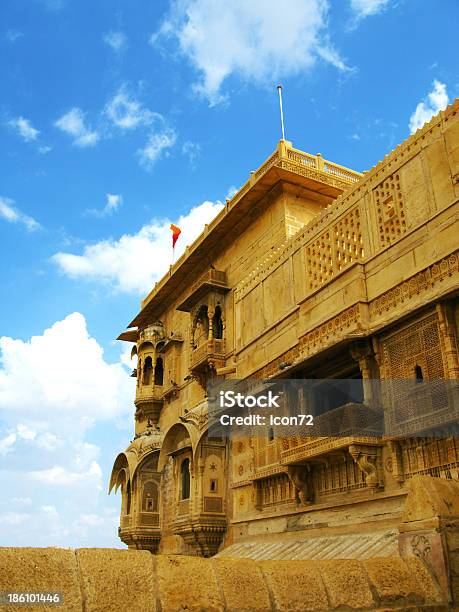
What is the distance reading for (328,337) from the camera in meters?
9.37

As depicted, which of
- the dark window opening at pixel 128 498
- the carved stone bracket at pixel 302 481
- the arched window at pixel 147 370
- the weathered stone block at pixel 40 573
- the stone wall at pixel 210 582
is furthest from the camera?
the arched window at pixel 147 370

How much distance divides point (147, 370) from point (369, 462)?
14.6 meters

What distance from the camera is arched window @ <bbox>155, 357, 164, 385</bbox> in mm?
21484

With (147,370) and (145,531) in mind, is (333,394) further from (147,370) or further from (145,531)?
(147,370)

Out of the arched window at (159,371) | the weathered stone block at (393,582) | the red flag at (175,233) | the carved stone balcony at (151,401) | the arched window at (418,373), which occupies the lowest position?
the weathered stone block at (393,582)

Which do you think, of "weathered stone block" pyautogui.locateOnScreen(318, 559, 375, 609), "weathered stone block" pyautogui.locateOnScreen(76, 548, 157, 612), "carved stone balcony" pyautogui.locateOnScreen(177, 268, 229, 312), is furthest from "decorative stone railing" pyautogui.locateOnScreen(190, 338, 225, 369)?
"weathered stone block" pyautogui.locateOnScreen(76, 548, 157, 612)

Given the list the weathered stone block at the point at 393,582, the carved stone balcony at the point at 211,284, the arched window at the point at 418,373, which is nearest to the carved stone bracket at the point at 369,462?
the arched window at the point at 418,373

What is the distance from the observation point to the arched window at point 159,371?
70.5 ft

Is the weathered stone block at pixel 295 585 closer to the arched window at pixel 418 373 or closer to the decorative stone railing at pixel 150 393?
the arched window at pixel 418 373

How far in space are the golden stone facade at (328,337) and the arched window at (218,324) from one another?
0.18 m

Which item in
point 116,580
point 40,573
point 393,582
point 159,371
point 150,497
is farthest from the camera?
point 159,371

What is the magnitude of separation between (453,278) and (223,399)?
291 inches

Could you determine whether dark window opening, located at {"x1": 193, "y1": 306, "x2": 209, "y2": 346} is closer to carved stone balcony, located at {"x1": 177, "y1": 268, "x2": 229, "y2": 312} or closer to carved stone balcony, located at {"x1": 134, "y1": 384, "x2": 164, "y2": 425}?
carved stone balcony, located at {"x1": 177, "y1": 268, "x2": 229, "y2": 312}

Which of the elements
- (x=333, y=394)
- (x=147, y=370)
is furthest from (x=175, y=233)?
(x=333, y=394)
